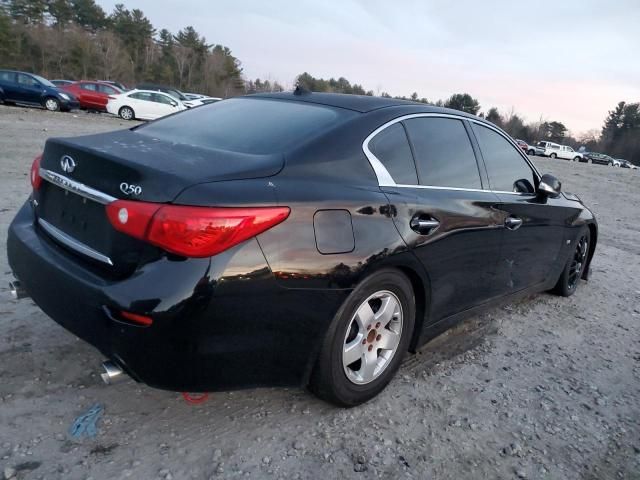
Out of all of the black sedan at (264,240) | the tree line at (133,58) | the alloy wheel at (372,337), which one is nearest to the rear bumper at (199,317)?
the black sedan at (264,240)

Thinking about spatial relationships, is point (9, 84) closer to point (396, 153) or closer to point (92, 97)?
point (92, 97)

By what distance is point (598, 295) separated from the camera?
5105mm

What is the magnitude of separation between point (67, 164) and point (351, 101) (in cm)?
160

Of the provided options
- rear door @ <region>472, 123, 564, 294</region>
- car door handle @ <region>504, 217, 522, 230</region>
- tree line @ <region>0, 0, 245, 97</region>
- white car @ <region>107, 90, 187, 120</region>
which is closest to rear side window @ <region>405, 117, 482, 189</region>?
rear door @ <region>472, 123, 564, 294</region>

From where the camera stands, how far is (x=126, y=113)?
68.5 feet

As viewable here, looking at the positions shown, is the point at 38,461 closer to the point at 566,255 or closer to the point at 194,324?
the point at 194,324

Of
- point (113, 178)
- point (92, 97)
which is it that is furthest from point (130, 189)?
point (92, 97)

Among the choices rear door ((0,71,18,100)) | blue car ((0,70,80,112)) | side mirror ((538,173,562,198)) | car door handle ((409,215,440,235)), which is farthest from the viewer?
blue car ((0,70,80,112))

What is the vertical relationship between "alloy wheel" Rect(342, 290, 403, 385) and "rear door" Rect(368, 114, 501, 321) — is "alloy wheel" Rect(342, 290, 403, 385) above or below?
below

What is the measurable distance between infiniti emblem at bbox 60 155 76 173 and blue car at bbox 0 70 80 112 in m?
20.4

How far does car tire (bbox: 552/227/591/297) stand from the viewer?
15.3 feet

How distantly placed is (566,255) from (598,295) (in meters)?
0.99

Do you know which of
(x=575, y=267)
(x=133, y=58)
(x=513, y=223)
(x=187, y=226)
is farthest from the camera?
(x=133, y=58)

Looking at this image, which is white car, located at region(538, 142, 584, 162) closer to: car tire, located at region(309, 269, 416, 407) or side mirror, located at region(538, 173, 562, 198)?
side mirror, located at region(538, 173, 562, 198)
